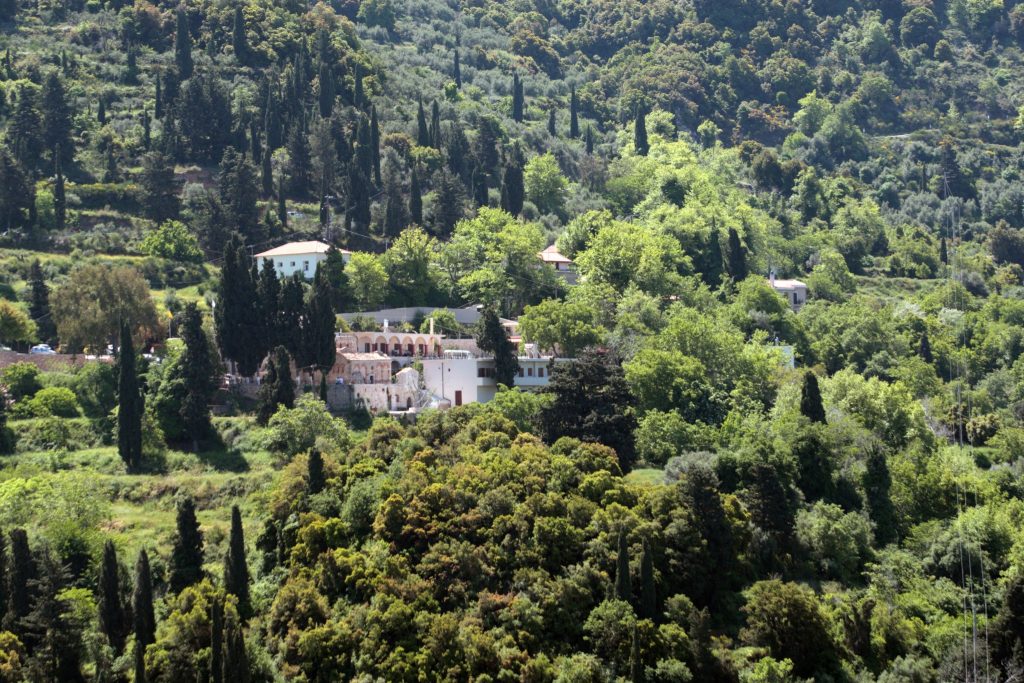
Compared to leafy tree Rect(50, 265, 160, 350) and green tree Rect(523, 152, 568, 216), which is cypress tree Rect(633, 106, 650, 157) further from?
leafy tree Rect(50, 265, 160, 350)

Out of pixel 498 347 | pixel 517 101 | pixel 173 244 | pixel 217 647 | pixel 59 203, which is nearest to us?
pixel 217 647

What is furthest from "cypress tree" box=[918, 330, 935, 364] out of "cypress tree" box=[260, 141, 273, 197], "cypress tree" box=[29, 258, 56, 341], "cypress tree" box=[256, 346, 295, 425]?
→ "cypress tree" box=[29, 258, 56, 341]

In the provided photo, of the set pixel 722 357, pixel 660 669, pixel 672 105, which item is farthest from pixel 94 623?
pixel 672 105

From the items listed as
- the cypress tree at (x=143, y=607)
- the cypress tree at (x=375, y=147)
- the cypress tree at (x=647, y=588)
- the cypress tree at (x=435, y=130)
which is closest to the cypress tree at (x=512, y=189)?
the cypress tree at (x=375, y=147)

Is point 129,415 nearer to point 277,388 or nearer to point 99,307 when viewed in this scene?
point 277,388

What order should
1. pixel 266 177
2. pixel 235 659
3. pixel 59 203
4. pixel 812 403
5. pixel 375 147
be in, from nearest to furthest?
pixel 235 659 → pixel 812 403 → pixel 59 203 → pixel 266 177 → pixel 375 147

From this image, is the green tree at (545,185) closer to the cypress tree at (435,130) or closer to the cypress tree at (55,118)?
the cypress tree at (435,130)

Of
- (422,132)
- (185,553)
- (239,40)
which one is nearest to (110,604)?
(185,553)
